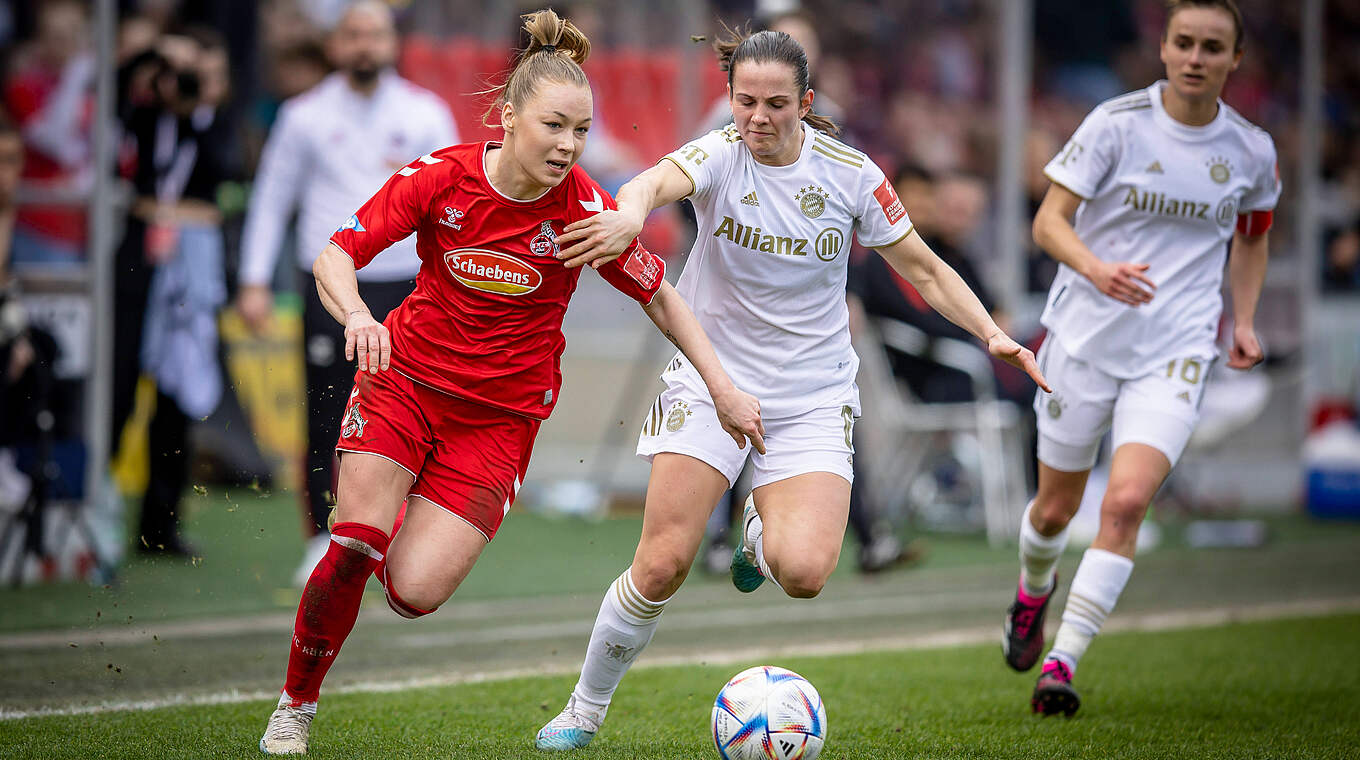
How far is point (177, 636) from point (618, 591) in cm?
291

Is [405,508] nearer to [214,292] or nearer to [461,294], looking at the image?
[461,294]

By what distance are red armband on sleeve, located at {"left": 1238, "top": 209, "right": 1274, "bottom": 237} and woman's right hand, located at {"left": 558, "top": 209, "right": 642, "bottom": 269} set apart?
9.47 ft

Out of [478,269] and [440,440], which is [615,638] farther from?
[478,269]

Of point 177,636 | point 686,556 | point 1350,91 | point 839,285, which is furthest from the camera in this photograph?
point 1350,91

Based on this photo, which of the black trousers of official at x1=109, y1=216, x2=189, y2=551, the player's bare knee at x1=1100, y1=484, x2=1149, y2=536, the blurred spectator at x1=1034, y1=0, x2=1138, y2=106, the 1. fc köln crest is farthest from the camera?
the blurred spectator at x1=1034, y1=0, x2=1138, y2=106

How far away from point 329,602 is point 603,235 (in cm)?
136

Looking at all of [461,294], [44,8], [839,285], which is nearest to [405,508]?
[461,294]

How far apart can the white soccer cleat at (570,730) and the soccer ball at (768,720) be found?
0.46 metres

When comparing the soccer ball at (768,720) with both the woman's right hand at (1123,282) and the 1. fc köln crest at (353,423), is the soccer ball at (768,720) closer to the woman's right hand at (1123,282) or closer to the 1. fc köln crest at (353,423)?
the 1. fc köln crest at (353,423)

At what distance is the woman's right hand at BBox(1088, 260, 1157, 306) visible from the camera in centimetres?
530

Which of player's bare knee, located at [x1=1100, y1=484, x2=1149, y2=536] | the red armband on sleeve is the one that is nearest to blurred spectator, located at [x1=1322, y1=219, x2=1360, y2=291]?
the red armband on sleeve

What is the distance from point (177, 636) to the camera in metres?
6.53

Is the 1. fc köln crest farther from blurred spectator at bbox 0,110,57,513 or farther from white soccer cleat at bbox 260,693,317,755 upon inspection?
blurred spectator at bbox 0,110,57,513

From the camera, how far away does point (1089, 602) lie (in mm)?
5289
